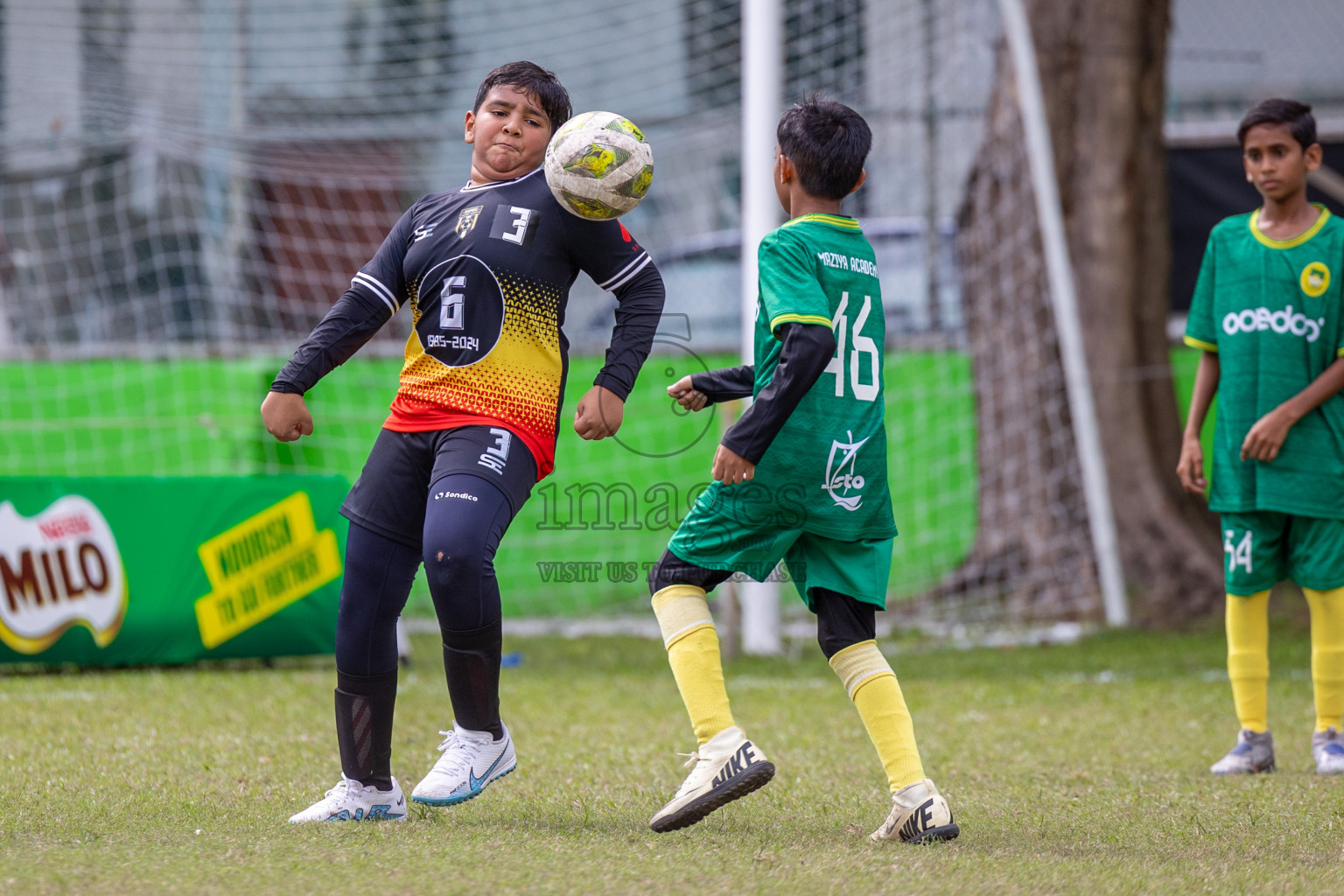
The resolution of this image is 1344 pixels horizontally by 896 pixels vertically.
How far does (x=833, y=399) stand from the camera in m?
3.29

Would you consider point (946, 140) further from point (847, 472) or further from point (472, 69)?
point (847, 472)

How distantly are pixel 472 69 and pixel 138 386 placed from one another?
14.2 feet

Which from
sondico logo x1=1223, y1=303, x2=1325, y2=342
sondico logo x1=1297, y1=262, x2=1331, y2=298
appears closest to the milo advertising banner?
sondico logo x1=1223, y1=303, x2=1325, y2=342

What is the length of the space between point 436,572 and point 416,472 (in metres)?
0.31

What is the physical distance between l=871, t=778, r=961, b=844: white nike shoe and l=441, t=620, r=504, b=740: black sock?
98cm

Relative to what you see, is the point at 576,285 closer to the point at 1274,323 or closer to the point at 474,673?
the point at 1274,323

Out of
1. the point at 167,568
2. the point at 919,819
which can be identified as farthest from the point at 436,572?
the point at 167,568

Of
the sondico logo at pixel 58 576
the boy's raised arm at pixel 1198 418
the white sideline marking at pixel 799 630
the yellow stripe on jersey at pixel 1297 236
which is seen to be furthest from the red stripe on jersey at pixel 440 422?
the white sideline marking at pixel 799 630

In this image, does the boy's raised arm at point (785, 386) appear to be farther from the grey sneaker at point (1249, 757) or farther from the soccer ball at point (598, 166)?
the grey sneaker at point (1249, 757)

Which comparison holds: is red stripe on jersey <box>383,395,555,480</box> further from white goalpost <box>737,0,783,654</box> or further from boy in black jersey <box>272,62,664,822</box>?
white goalpost <box>737,0,783,654</box>

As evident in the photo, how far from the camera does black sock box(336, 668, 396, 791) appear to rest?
11.1 feet

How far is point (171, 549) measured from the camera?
258 inches

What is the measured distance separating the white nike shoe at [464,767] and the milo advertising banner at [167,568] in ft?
10.8

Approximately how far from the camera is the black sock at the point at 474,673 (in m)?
3.37
